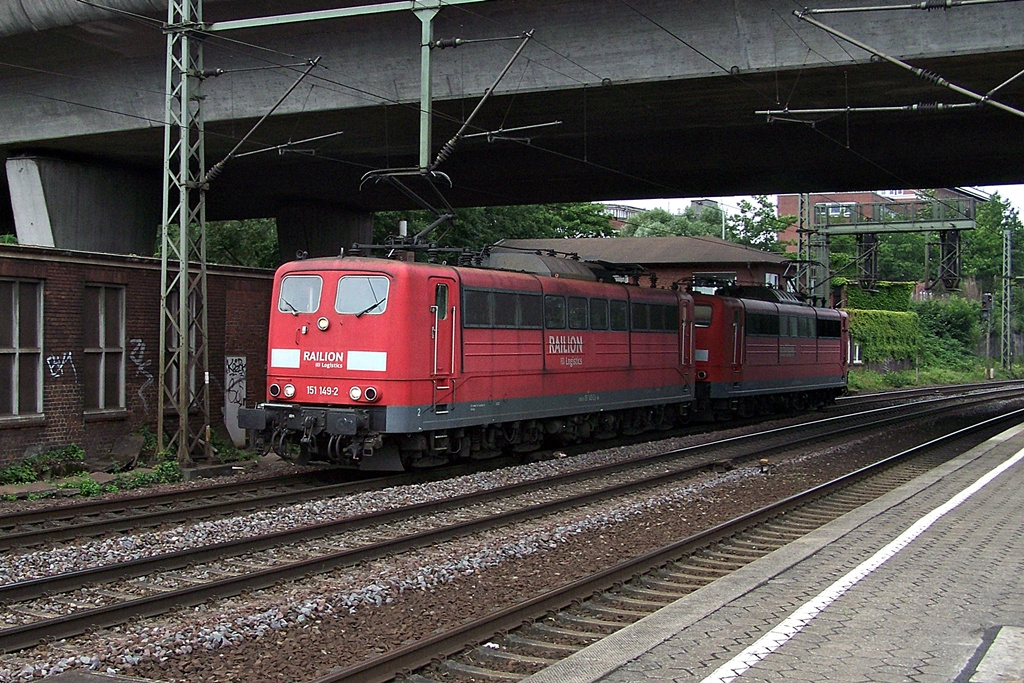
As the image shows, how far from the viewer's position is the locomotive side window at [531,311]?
16.7m

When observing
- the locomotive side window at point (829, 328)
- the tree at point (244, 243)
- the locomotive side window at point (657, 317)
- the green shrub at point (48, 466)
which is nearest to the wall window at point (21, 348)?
the green shrub at point (48, 466)

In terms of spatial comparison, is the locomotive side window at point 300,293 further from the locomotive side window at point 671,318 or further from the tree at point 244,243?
the tree at point 244,243

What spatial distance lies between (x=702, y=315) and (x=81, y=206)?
46.8 ft

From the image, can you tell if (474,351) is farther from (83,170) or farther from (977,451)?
(83,170)

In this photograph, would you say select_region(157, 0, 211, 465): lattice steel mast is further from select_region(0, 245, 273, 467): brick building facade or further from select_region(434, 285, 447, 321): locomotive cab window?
select_region(434, 285, 447, 321): locomotive cab window

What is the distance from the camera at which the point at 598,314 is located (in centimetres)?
1905

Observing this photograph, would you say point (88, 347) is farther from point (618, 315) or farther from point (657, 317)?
point (657, 317)

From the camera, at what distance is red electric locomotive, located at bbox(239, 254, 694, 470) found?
14219mm

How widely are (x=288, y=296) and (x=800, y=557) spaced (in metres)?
8.72

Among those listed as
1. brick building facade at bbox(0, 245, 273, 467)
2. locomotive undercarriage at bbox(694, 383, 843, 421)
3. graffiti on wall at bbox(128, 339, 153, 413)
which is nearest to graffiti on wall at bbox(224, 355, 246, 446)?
brick building facade at bbox(0, 245, 273, 467)

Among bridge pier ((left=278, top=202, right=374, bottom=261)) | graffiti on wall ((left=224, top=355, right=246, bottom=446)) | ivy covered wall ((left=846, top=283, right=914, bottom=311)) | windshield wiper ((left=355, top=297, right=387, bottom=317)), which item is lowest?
graffiti on wall ((left=224, top=355, right=246, bottom=446))

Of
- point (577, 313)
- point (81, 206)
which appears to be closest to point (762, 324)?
point (577, 313)

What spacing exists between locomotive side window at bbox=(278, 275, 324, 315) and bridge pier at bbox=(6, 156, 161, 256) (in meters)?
9.68

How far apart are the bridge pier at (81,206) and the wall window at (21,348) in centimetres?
718
